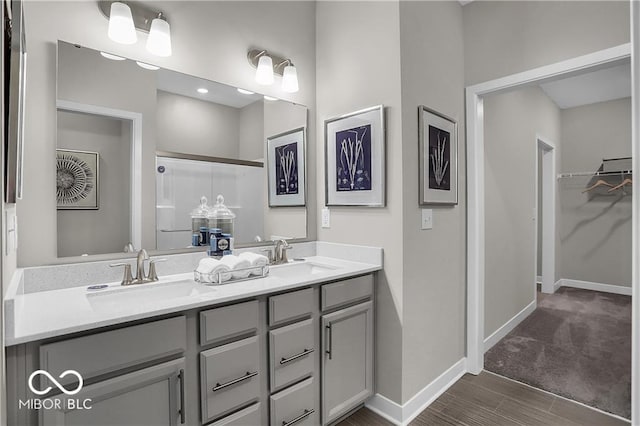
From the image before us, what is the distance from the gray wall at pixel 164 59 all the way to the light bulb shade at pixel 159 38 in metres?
0.07

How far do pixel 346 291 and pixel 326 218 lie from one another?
68 centimetres

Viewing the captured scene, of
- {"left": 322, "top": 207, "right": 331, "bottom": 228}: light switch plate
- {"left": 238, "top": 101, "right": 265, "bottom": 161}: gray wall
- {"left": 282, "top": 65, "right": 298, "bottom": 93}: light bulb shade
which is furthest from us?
{"left": 322, "top": 207, "right": 331, "bottom": 228}: light switch plate

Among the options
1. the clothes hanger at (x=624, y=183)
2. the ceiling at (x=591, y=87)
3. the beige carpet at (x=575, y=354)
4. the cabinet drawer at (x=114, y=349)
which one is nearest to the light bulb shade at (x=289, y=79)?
the cabinet drawer at (x=114, y=349)

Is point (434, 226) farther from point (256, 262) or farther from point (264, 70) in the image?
point (264, 70)

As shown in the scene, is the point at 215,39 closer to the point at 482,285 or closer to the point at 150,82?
the point at 150,82

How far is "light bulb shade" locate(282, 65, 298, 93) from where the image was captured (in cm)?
226

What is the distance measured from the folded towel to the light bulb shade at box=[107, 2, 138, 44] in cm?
110

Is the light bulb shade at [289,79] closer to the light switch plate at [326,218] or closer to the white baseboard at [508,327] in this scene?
the light switch plate at [326,218]

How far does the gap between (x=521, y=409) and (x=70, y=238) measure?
2.61m

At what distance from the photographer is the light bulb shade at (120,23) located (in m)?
1.56

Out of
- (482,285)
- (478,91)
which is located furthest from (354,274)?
(478,91)

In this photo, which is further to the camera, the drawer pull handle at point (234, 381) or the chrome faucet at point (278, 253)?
the chrome faucet at point (278, 253)

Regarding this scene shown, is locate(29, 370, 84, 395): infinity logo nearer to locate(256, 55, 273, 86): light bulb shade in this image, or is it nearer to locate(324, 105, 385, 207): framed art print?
locate(324, 105, 385, 207): framed art print

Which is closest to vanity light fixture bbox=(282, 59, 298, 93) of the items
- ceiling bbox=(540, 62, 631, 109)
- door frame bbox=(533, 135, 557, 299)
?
ceiling bbox=(540, 62, 631, 109)
